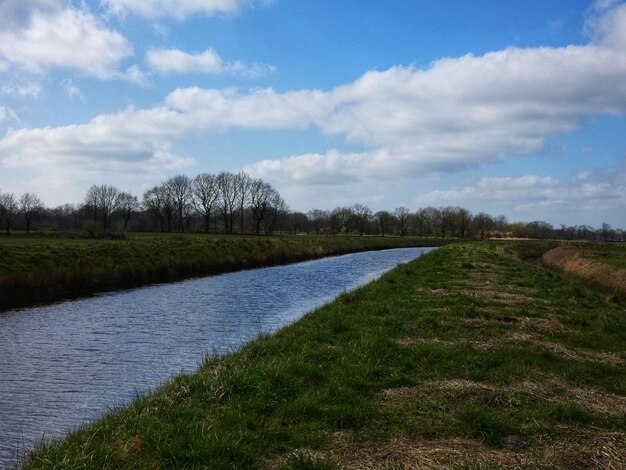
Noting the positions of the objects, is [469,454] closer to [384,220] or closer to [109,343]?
[109,343]

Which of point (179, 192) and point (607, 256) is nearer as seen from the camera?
point (607, 256)

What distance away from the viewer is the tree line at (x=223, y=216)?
102688mm

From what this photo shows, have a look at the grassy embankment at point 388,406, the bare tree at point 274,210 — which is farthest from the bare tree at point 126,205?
the grassy embankment at point 388,406

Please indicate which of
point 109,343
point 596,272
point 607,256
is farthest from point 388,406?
point 607,256

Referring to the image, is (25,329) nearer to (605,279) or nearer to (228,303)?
(228,303)

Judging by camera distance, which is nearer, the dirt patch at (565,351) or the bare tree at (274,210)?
the dirt patch at (565,351)

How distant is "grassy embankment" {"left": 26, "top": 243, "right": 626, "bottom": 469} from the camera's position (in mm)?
5426

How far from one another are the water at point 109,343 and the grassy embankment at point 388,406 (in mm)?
1807

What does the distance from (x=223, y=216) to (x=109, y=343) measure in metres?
95.5

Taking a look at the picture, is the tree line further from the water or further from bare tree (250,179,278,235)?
the water

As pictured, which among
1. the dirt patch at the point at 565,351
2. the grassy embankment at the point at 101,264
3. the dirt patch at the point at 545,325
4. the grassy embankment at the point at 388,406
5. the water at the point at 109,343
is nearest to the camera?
the grassy embankment at the point at 388,406

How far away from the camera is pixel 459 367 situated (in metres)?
8.96

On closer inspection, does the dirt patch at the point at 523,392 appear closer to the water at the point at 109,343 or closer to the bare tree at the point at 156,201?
the water at the point at 109,343

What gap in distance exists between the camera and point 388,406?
22.9ft
